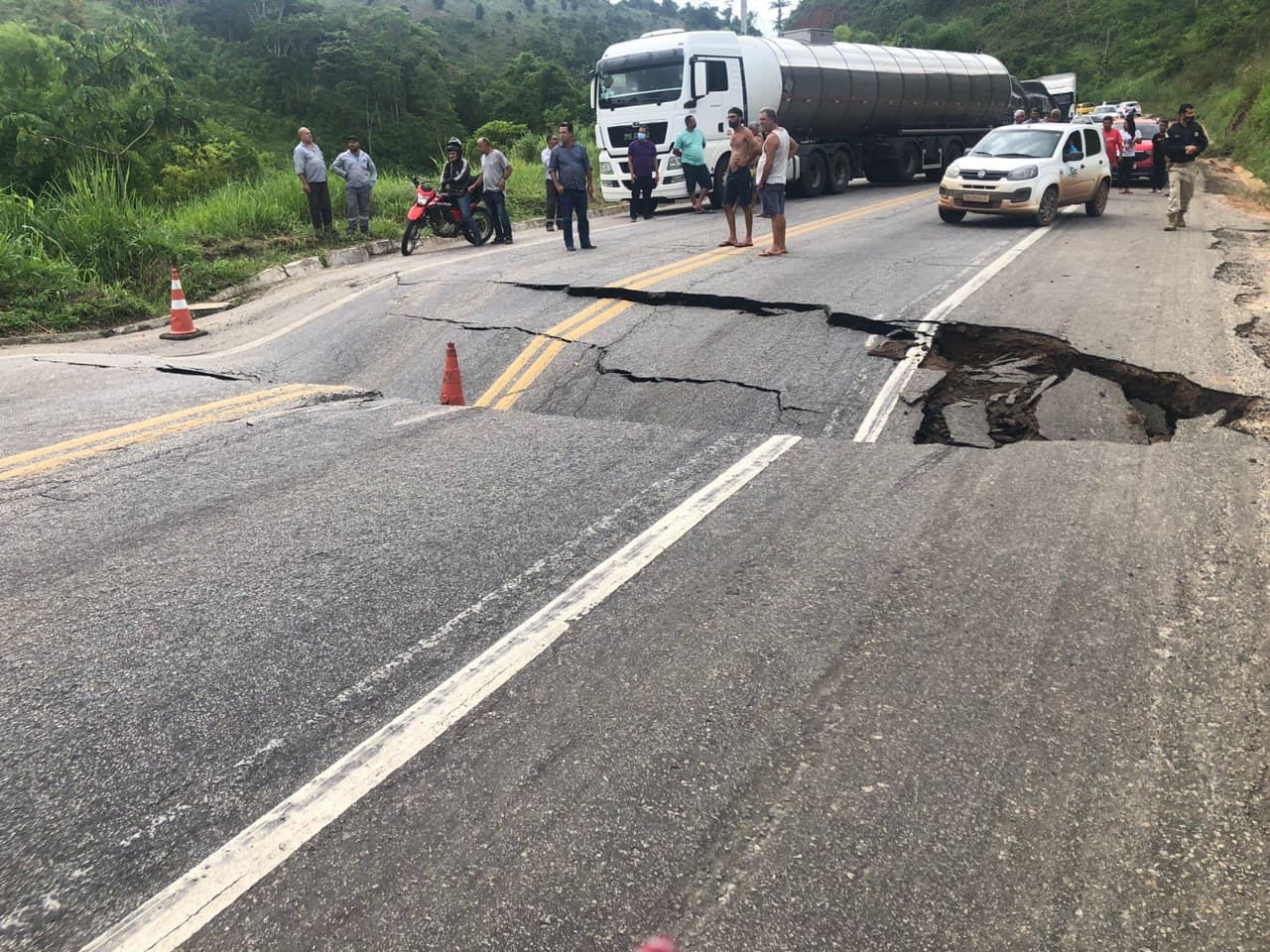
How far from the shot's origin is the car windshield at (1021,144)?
1552cm

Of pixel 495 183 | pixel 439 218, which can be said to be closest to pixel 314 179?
pixel 439 218

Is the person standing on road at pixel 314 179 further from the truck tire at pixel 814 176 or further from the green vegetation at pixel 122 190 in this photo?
the truck tire at pixel 814 176

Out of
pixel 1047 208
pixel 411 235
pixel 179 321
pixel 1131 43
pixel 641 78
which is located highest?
pixel 1131 43

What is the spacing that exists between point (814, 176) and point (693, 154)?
4.73 meters

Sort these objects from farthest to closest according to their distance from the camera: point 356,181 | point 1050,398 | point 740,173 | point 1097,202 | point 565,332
Answer: point 1097,202 → point 356,181 → point 740,173 → point 565,332 → point 1050,398

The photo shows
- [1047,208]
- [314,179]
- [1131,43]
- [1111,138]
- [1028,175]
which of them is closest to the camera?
[1028,175]

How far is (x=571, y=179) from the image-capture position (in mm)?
13688

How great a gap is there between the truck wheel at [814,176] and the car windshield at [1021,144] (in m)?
6.48

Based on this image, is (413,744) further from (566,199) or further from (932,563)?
(566,199)

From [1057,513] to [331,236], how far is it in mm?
14134

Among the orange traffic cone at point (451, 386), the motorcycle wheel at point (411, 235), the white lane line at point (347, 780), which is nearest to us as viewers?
the white lane line at point (347, 780)

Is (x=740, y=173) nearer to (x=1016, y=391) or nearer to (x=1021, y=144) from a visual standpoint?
(x=1021, y=144)

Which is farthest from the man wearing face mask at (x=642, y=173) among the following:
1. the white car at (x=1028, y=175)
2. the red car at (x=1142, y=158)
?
the red car at (x=1142, y=158)

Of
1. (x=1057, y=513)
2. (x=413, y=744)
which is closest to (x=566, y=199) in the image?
(x=1057, y=513)
